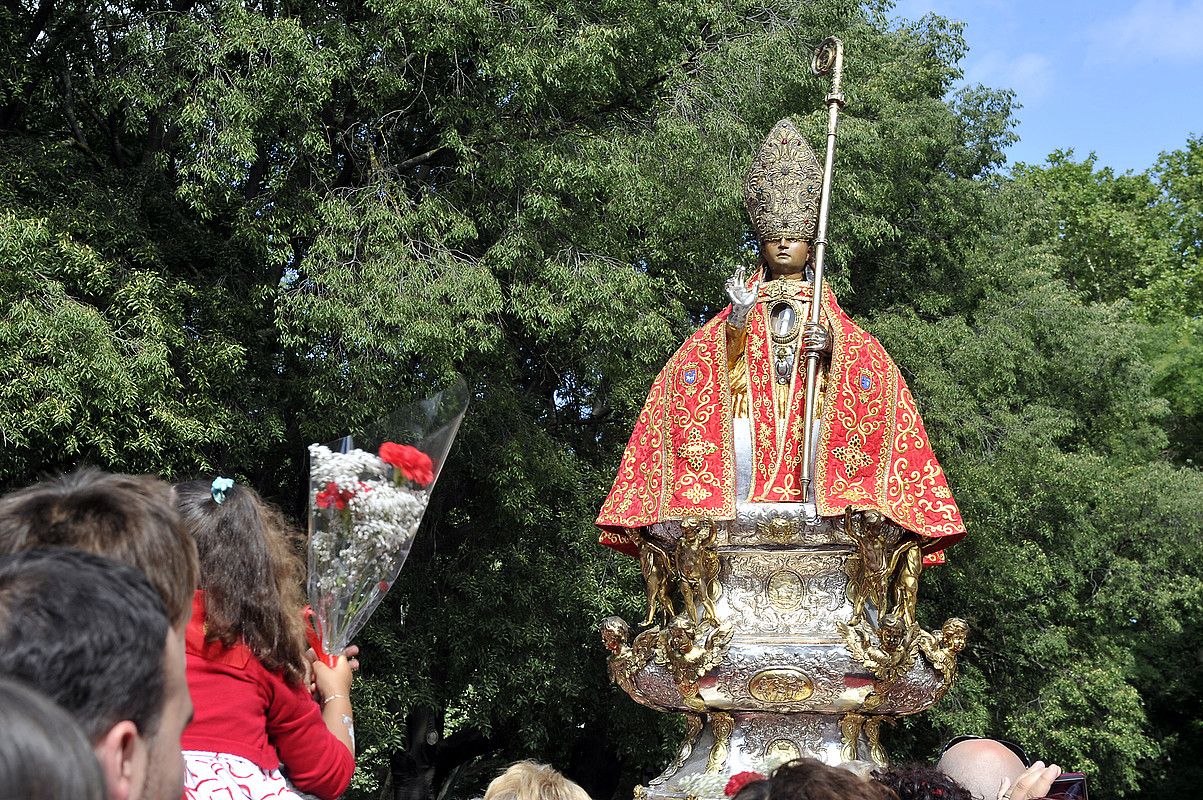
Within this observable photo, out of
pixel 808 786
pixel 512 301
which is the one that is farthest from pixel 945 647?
pixel 808 786

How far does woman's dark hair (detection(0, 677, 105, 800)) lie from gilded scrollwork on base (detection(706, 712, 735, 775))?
24.2ft

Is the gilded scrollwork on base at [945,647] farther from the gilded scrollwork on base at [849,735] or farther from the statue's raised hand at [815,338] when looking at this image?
the statue's raised hand at [815,338]

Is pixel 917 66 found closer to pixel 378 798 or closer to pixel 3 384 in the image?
pixel 378 798

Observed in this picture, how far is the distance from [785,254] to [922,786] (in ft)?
19.5

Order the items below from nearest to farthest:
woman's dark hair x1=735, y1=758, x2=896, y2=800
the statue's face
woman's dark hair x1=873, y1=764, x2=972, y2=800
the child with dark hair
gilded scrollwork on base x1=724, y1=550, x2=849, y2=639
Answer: woman's dark hair x1=735, y1=758, x2=896, y2=800
the child with dark hair
woman's dark hair x1=873, y1=764, x2=972, y2=800
gilded scrollwork on base x1=724, y1=550, x2=849, y2=639
the statue's face

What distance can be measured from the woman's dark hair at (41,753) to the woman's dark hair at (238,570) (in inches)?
67.9

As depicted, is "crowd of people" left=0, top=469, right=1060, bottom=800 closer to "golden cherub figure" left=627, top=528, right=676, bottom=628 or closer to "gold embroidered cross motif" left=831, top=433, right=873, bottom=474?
"gold embroidered cross motif" left=831, top=433, right=873, bottom=474

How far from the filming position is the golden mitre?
9.00 metres

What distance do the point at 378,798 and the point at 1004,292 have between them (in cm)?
1100

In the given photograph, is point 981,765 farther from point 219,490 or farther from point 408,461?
point 219,490

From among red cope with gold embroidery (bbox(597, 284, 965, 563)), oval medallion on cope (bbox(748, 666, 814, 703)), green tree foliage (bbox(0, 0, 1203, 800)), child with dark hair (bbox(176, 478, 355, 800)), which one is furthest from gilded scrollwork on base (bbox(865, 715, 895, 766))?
child with dark hair (bbox(176, 478, 355, 800))

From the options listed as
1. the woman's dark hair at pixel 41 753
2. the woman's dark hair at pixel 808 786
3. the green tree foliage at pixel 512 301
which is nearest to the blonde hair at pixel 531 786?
the woman's dark hair at pixel 808 786

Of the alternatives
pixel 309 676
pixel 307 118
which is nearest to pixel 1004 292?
pixel 307 118

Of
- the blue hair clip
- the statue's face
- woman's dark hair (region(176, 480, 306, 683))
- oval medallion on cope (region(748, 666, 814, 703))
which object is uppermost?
the statue's face
